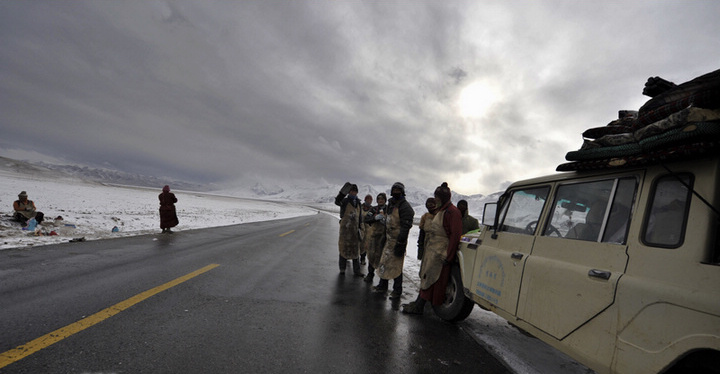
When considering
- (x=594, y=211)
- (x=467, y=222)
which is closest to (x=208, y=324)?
(x=594, y=211)

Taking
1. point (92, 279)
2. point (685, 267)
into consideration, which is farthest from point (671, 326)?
point (92, 279)

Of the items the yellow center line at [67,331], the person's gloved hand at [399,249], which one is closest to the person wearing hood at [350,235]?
the person's gloved hand at [399,249]

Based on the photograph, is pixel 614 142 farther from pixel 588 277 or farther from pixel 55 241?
pixel 55 241

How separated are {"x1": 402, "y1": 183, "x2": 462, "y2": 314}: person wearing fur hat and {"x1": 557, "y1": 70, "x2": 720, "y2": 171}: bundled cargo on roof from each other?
71.7 inches

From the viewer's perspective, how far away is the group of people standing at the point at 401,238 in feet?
14.3

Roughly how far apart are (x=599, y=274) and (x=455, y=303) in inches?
88.4

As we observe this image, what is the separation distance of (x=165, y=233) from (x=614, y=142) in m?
12.4

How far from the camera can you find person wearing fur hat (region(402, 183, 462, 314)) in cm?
432

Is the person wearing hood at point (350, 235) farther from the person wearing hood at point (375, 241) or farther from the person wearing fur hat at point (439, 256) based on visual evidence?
the person wearing fur hat at point (439, 256)

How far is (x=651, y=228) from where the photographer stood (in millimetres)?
2156

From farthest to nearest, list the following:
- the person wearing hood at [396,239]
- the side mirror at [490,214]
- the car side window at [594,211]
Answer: the person wearing hood at [396,239]
the side mirror at [490,214]
the car side window at [594,211]

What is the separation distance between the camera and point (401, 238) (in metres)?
5.07

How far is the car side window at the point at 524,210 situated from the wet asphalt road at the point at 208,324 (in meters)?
1.51

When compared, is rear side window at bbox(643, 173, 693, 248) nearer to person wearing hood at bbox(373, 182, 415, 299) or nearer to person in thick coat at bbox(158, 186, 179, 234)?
person wearing hood at bbox(373, 182, 415, 299)
